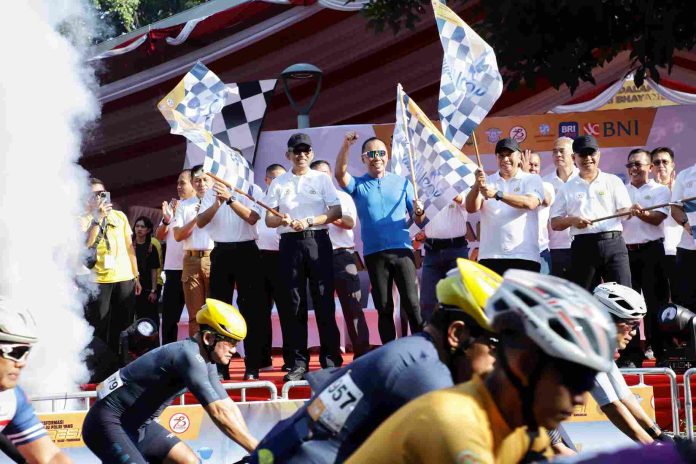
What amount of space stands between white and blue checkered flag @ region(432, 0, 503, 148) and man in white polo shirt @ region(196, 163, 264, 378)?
203 cm

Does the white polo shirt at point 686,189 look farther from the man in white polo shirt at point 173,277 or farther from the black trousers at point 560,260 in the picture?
the man in white polo shirt at point 173,277

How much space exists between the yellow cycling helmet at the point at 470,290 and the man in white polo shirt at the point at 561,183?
7.27 metres

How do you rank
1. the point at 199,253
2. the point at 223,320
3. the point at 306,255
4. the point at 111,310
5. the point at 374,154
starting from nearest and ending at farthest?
the point at 223,320, the point at 306,255, the point at 374,154, the point at 199,253, the point at 111,310

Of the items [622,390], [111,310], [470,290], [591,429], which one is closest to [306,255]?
[111,310]

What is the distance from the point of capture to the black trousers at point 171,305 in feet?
38.5

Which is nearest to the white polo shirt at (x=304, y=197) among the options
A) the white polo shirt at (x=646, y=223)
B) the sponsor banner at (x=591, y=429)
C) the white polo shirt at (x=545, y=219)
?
the white polo shirt at (x=545, y=219)

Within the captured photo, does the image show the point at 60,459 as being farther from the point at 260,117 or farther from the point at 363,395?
the point at 260,117

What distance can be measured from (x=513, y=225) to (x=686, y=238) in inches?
67.0

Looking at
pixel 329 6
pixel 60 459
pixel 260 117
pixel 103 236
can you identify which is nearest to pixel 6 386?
pixel 60 459

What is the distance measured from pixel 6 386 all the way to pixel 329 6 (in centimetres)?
1100

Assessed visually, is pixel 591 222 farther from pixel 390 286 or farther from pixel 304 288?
pixel 304 288

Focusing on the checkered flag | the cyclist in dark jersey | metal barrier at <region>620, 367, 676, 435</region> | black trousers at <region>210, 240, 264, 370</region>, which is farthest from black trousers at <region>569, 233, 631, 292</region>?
the checkered flag

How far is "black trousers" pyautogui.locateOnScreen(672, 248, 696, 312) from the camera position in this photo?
34.7ft

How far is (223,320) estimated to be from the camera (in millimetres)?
6828
